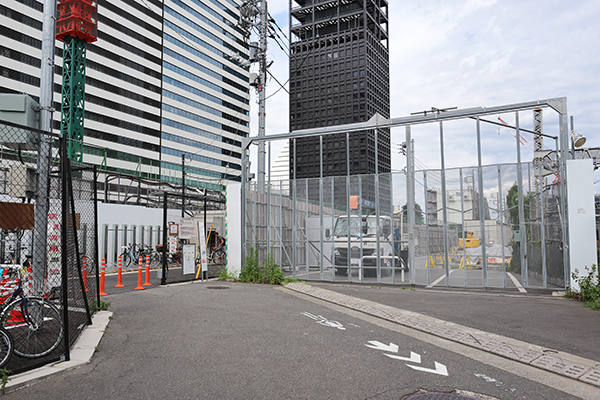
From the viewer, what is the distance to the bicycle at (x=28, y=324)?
18.2ft

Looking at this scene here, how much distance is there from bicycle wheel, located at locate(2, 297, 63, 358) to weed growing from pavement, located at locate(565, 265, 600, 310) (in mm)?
10335

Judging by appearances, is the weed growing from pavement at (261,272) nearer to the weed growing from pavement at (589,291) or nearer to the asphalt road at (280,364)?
the asphalt road at (280,364)

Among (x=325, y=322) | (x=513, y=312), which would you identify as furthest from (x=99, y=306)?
(x=513, y=312)

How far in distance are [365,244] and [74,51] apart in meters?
42.5

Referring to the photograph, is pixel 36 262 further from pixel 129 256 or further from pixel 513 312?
pixel 129 256

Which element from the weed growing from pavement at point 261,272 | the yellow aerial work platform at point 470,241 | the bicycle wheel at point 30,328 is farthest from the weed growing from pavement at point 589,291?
the bicycle wheel at point 30,328

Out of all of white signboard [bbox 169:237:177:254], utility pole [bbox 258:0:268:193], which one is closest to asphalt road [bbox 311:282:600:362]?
white signboard [bbox 169:237:177:254]

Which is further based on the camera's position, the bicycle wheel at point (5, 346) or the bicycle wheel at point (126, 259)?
the bicycle wheel at point (126, 259)

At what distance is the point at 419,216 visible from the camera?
14461 mm

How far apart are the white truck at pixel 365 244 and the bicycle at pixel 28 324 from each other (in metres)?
10.1

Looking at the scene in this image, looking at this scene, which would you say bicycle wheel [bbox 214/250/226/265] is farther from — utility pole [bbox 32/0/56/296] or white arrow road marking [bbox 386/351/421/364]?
white arrow road marking [bbox 386/351/421/364]

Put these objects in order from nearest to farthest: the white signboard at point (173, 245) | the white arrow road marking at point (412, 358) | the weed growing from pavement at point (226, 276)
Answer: the white arrow road marking at point (412, 358)
the weed growing from pavement at point (226, 276)
the white signboard at point (173, 245)

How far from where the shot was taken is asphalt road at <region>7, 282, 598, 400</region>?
14.8ft

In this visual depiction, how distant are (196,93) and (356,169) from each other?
130 feet
